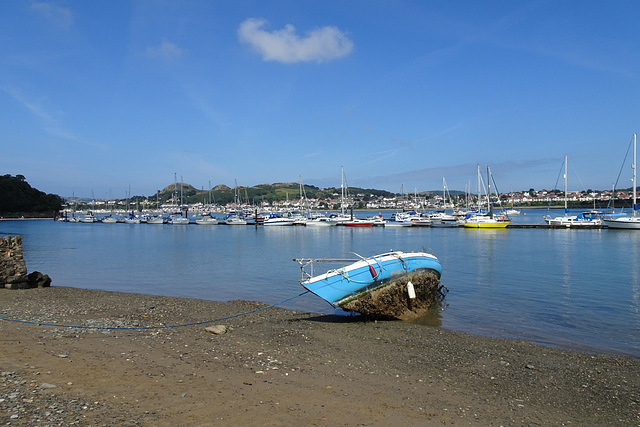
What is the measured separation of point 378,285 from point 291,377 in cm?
647

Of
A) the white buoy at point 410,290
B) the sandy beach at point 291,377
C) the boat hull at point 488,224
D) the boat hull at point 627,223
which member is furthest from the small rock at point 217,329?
the boat hull at point 627,223

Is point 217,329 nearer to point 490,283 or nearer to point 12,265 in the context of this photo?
point 12,265

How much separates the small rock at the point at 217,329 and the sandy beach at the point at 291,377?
0.14 m

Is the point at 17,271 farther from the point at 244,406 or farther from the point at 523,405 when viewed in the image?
the point at 523,405

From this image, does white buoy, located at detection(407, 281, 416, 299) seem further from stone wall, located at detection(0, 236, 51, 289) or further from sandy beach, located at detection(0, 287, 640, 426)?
stone wall, located at detection(0, 236, 51, 289)

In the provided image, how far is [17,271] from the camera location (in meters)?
18.2

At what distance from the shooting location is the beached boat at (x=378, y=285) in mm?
13203

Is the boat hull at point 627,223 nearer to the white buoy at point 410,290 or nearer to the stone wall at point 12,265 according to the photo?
the white buoy at point 410,290

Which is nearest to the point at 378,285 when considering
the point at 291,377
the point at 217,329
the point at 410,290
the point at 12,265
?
the point at 410,290

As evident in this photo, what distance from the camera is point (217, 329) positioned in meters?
11.5

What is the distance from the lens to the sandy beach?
20.1 feet

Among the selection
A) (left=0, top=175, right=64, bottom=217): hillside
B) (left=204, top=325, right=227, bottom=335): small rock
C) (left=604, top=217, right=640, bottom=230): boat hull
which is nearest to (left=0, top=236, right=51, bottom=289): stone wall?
(left=204, top=325, right=227, bottom=335): small rock

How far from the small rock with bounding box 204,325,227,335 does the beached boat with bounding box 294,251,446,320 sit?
8.60 feet

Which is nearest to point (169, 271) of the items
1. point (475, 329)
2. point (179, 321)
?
point (179, 321)
